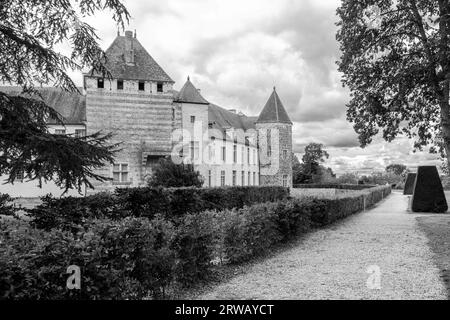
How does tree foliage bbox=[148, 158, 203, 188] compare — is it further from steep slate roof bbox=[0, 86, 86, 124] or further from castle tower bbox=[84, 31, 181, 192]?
steep slate roof bbox=[0, 86, 86, 124]

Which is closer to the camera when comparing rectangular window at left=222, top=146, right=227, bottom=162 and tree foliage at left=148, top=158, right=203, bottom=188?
tree foliage at left=148, top=158, right=203, bottom=188

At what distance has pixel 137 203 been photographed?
551 inches

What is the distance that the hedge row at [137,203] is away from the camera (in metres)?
7.62

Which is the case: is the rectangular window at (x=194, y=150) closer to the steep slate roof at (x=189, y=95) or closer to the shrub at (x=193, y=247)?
the steep slate roof at (x=189, y=95)

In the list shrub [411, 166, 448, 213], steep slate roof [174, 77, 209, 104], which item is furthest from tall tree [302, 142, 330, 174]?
shrub [411, 166, 448, 213]

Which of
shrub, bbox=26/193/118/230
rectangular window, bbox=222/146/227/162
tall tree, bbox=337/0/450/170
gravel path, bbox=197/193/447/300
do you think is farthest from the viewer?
rectangular window, bbox=222/146/227/162

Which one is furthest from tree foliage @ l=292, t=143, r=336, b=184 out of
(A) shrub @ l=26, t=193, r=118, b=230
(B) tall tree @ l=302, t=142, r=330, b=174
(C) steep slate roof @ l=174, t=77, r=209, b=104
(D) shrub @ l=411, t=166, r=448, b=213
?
(A) shrub @ l=26, t=193, r=118, b=230

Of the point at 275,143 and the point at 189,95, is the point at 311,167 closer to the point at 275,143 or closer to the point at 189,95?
the point at 275,143

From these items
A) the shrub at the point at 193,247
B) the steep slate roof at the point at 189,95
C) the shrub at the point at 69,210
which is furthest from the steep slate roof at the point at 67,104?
the shrub at the point at 193,247

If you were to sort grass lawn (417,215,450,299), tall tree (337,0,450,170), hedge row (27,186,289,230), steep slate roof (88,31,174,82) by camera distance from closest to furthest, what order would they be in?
grass lawn (417,215,450,299) < hedge row (27,186,289,230) < tall tree (337,0,450,170) < steep slate roof (88,31,174,82)

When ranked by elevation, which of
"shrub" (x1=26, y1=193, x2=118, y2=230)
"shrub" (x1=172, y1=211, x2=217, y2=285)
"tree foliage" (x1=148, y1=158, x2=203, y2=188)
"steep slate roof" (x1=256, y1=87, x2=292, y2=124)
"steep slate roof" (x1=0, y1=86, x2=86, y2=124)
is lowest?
"shrub" (x1=172, y1=211, x2=217, y2=285)

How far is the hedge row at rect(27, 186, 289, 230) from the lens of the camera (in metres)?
7.62

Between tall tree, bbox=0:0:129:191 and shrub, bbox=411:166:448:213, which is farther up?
tall tree, bbox=0:0:129:191

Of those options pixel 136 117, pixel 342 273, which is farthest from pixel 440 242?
pixel 136 117
